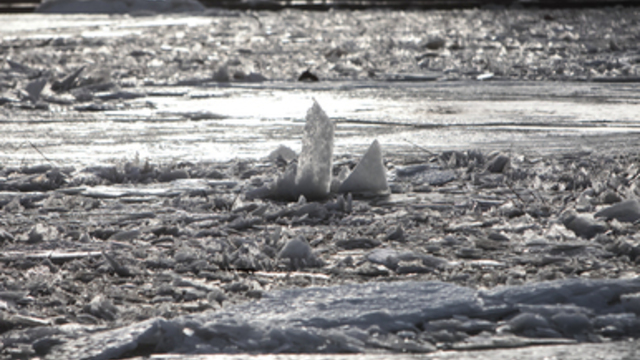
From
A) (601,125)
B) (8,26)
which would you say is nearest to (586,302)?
(601,125)

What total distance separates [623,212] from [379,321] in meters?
1.53

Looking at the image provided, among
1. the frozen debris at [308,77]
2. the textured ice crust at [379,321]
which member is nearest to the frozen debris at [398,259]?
the textured ice crust at [379,321]

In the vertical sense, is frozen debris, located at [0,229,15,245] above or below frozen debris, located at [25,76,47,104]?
below

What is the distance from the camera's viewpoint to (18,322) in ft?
8.04

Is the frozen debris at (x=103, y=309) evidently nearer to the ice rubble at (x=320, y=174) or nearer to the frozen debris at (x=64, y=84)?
the ice rubble at (x=320, y=174)

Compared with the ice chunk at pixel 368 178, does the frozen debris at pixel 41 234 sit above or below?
below

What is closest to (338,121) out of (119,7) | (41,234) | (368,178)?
(368,178)

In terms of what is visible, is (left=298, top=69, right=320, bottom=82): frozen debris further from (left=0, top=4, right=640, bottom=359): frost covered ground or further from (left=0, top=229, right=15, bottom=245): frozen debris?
(left=0, top=229, right=15, bottom=245): frozen debris

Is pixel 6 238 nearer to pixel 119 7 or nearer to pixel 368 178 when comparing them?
pixel 368 178

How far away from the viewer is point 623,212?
136 inches

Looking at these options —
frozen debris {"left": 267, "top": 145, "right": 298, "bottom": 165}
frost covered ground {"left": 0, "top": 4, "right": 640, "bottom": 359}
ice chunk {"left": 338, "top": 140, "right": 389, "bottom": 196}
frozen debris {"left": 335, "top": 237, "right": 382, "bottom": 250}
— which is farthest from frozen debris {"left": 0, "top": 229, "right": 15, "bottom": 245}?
frozen debris {"left": 267, "top": 145, "right": 298, "bottom": 165}

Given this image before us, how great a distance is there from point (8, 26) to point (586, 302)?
711 inches

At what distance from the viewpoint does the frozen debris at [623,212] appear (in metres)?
3.45

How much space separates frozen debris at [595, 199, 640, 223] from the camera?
3449 mm
